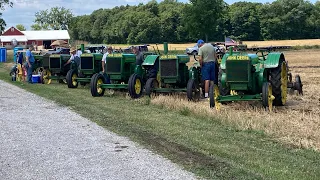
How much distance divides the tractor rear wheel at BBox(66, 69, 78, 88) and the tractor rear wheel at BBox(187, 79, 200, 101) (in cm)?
629

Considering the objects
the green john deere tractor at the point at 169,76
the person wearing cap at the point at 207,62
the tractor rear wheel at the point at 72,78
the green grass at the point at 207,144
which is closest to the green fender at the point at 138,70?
the green john deere tractor at the point at 169,76

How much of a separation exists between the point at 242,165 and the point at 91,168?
186 centimetres

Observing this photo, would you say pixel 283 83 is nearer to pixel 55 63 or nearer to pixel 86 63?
pixel 86 63

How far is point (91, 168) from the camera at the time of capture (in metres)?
6.44

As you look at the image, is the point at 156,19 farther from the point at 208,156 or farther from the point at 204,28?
the point at 208,156

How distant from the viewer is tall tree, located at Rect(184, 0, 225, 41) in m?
68.9

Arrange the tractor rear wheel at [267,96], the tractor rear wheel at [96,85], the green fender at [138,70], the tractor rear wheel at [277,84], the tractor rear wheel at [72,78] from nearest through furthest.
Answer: the tractor rear wheel at [267,96]
the tractor rear wheel at [277,84]
the tractor rear wheel at [96,85]
the green fender at [138,70]
the tractor rear wheel at [72,78]

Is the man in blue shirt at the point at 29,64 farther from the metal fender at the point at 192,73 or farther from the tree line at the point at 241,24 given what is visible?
the tree line at the point at 241,24

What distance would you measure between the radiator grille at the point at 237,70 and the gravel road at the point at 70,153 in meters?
3.54

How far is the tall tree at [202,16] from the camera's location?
2712 inches

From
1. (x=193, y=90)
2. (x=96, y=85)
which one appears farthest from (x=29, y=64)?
(x=193, y=90)

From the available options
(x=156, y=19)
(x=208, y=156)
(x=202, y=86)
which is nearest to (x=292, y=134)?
(x=208, y=156)

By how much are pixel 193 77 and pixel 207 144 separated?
6523mm

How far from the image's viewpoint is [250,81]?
1186cm
